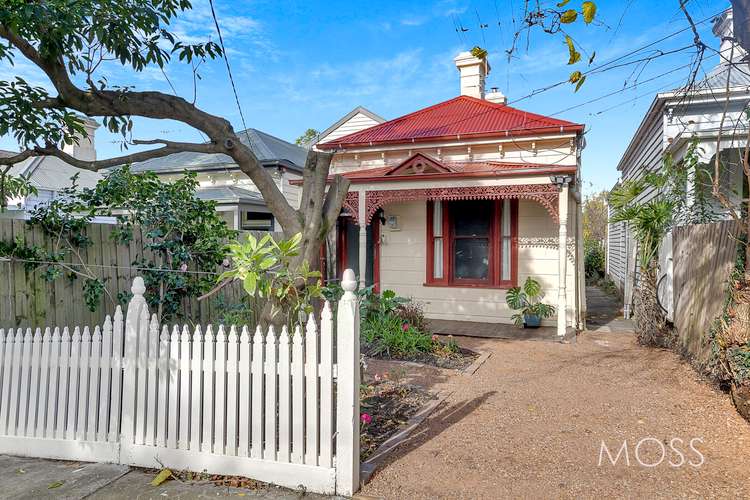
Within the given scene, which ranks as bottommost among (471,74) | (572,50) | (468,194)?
(468,194)

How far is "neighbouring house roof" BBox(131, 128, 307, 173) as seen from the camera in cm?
1332

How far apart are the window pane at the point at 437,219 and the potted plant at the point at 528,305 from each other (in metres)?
1.93

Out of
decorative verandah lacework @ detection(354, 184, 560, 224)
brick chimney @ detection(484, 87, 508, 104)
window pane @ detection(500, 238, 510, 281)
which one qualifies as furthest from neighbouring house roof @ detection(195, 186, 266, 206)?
brick chimney @ detection(484, 87, 508, 104)

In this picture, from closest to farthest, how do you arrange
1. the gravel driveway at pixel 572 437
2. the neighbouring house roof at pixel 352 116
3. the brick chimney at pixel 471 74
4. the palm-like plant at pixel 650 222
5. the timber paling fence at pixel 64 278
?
the gravel driveway at pixel 572 437 < the timber paling fence at pixel 64 278 < the palm-like plant at pixel 650 222 < the brick chimney at pixel 471 74 < the neighbouring house roof at pixel 352 116

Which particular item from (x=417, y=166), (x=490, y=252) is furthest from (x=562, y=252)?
(x=417, y=166)

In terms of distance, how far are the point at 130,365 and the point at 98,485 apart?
2.60 ft

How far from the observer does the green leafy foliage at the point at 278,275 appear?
374cm

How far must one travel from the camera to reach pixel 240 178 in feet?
44.5

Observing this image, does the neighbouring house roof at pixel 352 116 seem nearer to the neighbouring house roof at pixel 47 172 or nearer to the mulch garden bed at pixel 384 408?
the neighbouring house roof at pixel 47 172

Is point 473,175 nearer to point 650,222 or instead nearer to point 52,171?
point 650,222

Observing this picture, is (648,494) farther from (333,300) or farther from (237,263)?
(333,300)

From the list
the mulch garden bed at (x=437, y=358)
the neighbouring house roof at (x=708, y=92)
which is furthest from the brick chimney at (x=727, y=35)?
the mulch garden bed at (x=437, y=358)

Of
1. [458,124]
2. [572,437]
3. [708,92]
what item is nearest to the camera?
[572,437]

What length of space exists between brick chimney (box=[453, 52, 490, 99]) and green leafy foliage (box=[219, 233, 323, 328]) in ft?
32.2
